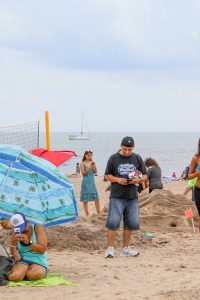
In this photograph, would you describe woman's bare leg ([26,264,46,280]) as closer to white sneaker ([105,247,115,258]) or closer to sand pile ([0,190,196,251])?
white sneaker ([105,247,115,258])

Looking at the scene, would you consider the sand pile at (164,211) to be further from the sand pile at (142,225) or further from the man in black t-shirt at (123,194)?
the man in black t-shirt at (123,194)

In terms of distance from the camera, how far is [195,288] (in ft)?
17.3

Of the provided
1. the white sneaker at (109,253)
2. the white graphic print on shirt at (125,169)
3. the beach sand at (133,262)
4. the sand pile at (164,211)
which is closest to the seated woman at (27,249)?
the beach sand at (133,262)

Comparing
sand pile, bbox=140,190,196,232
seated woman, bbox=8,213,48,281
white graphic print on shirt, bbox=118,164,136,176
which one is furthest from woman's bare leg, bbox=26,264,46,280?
sand pile, bbox=140,190,196,232

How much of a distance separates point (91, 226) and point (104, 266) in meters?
1.91

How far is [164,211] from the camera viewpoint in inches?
377

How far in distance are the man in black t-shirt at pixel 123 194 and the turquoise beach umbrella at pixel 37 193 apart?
1487mm

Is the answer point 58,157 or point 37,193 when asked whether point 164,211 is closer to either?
point 58,157

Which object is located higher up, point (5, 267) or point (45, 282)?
point (5, 267)

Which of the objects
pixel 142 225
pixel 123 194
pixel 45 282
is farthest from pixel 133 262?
pixel 142 225

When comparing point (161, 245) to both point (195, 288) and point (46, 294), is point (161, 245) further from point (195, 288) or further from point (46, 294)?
point (46, 294)

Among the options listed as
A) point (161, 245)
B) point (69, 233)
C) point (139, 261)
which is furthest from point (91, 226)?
point (139, 261)

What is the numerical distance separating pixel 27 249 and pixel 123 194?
1.76 metres

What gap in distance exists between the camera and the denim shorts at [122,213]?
6934 mm
